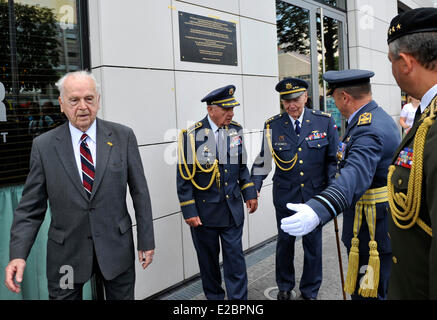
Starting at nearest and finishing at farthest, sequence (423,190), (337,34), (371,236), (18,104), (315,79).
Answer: (423,190) < (371,236) < (18,104) < (315,79) < (337,34)

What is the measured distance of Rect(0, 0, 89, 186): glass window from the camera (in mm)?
2668

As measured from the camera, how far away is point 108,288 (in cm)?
218

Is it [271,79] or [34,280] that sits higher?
[271,79]

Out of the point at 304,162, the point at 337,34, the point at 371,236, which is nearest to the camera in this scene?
the point at 371,236

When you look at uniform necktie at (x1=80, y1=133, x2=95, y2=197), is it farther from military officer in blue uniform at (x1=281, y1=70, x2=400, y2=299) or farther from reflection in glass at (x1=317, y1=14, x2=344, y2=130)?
reflection in glass at (x1=317, y1=14, x2=344, y2=130)

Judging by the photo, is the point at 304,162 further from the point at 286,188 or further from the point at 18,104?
the point at 18,104

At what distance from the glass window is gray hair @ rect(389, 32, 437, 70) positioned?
2.69 m

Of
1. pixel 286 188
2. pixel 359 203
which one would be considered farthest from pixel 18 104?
pixel 359 203

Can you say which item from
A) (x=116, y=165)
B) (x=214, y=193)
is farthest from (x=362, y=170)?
(x=214, y=193)

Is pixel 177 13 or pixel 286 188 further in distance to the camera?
pixel 177 13

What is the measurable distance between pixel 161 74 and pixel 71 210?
1.91 meters

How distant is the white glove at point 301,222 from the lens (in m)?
1.44

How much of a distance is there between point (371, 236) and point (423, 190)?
116 centimetres

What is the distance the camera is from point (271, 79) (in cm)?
496
